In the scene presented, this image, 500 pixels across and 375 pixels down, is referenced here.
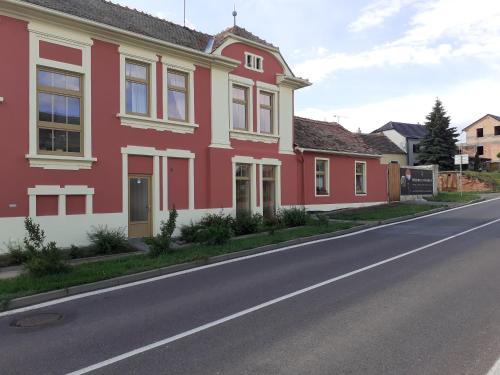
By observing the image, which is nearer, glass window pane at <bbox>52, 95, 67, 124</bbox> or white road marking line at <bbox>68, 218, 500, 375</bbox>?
white road marking line at <bbox>68, 218, 500, 375</bbox>

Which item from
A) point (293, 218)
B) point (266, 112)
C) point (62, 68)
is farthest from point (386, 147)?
point (62, 68)

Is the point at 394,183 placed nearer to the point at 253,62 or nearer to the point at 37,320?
the point at 253,62

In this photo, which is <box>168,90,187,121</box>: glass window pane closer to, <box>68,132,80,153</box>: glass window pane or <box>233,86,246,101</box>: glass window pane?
<box>233,86,246,101</box>: glass window pane

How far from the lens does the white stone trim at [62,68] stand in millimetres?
12742

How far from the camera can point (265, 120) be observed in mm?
20266

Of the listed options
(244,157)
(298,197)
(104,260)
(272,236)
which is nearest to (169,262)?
(104,260)

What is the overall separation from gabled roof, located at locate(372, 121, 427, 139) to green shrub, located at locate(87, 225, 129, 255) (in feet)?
182

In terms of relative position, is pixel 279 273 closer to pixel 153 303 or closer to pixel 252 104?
pixel 153 303

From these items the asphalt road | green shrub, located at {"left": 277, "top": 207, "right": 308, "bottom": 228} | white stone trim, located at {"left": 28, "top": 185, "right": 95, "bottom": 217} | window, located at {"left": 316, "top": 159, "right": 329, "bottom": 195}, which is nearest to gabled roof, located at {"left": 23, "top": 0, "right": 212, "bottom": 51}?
white stone trim, located at {"left": 28, "top": 185, "right": 95, "bottom": 217}

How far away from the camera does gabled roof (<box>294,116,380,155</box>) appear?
907 inches

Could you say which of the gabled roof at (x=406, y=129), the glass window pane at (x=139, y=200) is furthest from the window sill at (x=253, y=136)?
the gabled roof at (x=406, y=129)

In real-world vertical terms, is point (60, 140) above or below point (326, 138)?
below

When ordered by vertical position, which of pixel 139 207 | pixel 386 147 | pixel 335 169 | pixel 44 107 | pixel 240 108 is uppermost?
pixel 386 147

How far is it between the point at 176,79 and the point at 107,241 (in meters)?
6.84
